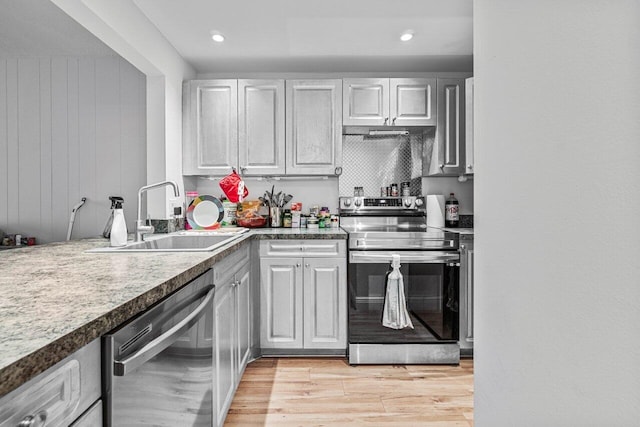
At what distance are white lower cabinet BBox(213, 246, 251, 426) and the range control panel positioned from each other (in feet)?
3.92

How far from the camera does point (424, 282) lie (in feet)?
8.58

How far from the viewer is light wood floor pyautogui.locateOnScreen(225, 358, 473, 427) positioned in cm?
194

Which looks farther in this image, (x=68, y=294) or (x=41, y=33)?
(x=41, y=33)

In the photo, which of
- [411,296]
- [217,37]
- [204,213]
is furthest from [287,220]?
[217,37]

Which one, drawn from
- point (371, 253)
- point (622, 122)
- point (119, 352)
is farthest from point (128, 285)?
point (371, 253)

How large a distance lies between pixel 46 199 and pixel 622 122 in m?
3.70

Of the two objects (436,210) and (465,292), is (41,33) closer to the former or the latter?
(436,210)

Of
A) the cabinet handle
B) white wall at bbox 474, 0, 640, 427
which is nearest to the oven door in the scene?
white wall at bbox 474, 0, 640, 427

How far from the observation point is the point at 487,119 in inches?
35.6

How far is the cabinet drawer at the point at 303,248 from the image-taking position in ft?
8.82

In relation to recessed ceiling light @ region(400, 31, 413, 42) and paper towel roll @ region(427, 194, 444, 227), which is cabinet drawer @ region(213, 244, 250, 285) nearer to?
paper towel roll @ region(427, 194, 444, 227)

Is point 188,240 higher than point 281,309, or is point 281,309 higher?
point 188,240

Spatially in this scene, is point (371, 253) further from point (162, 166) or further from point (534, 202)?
point (534, 202)

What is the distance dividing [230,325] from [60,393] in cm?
129
